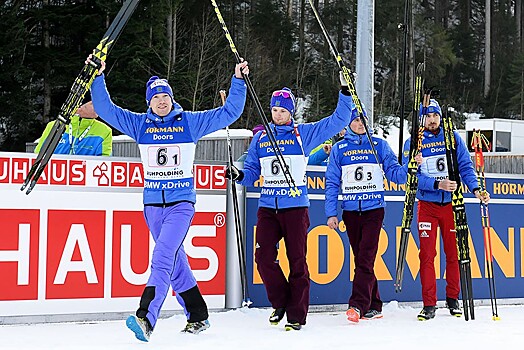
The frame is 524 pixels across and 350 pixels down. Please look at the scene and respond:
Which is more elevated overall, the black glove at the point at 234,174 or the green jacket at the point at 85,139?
the green jacket at the point at 85,139

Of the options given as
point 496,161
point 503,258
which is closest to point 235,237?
point 503,258

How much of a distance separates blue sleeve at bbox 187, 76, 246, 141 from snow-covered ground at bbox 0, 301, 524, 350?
1496 mm

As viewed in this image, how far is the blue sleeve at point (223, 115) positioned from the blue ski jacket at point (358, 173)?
1.57 metres

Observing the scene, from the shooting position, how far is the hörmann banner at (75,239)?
285 inches

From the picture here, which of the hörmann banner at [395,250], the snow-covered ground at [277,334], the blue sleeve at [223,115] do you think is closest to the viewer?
the snow-covered ground at [277,334]

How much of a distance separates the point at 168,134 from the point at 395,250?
3.23 m

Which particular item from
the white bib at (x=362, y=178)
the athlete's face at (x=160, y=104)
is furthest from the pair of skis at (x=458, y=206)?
the athlete's face at (x=160, y=104)

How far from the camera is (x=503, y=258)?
941 centimetres

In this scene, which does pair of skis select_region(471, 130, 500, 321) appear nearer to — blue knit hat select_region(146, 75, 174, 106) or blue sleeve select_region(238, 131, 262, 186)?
blue sleeve select_region(238, 131, 262, 186)

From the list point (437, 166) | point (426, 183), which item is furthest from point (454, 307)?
point (437, 166)

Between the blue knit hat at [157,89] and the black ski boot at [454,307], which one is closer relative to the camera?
the blue knit hat at [157,89]

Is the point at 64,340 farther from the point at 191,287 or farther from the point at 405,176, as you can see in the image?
the point at 405,176

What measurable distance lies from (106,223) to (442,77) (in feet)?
133

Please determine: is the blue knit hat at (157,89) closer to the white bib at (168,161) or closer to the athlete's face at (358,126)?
the white bib at (168,161)
